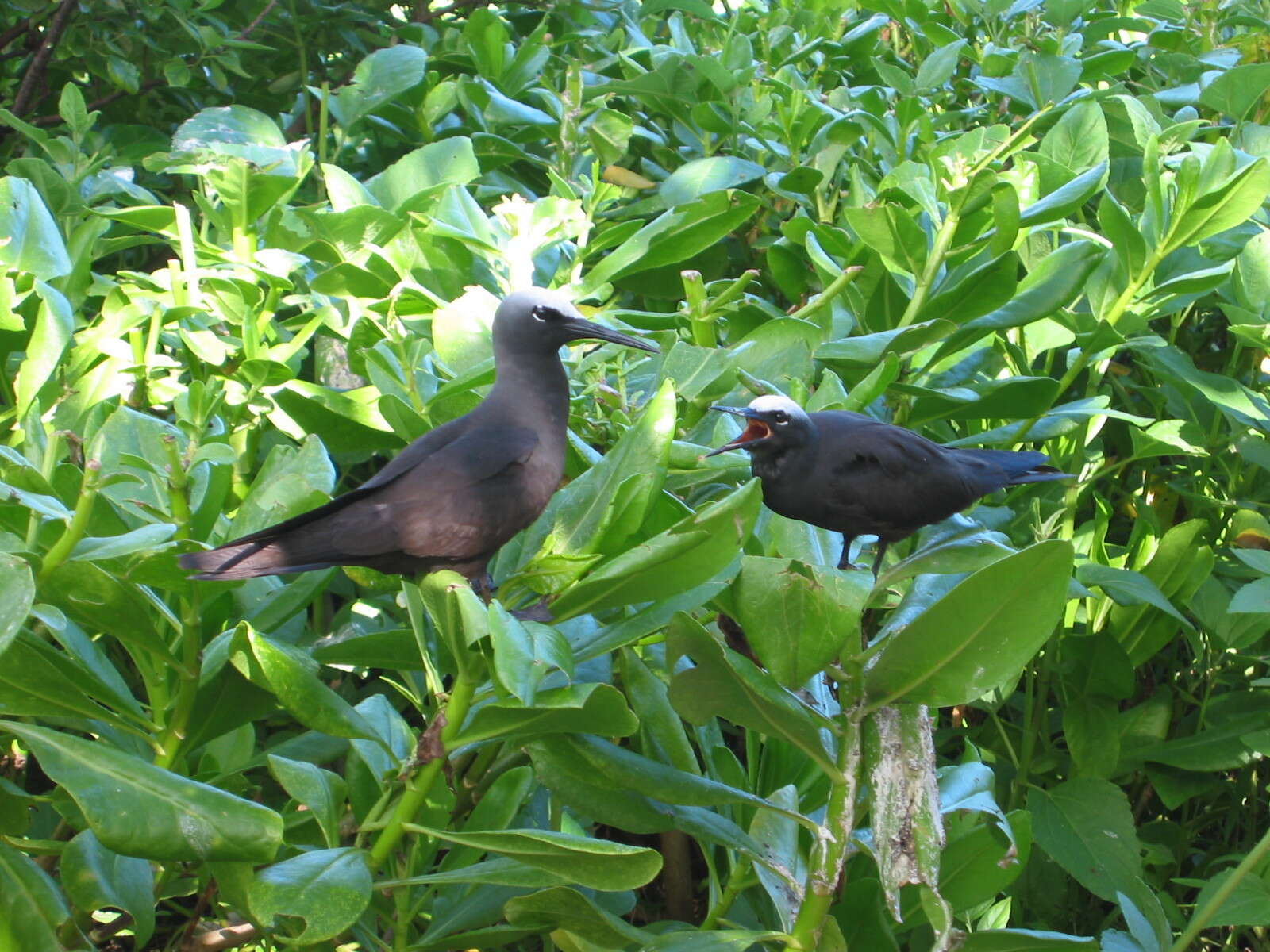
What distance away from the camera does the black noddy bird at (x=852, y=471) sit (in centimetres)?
170

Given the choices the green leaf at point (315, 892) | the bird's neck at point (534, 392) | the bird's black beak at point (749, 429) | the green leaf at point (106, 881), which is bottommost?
the green leaf at point (106, 881)

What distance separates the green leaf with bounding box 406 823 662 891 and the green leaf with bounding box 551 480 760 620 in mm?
224

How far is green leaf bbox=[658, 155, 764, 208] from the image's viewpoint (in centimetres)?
233

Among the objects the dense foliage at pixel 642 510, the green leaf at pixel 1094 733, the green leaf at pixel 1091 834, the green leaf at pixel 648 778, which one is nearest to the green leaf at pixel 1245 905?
the dense foliage at pixel 642 510

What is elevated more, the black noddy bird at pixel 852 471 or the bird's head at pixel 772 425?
the bird's head at pixel 772 425

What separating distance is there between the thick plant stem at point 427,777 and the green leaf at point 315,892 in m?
0.09

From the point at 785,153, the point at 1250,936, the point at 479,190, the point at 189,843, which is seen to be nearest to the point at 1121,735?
the point at 1250,936

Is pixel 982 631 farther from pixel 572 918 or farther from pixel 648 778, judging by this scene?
pixel 572 918

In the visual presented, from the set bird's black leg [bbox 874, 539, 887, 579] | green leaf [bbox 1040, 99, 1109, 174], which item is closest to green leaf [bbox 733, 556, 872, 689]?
bird's black leg [bbox 874, 539, 887, 579]

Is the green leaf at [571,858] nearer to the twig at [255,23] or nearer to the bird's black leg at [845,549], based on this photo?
the bird's black leg at [845,549]

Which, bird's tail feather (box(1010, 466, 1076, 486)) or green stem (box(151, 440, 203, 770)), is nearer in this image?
green stem (box(151, 440, 203, 770))

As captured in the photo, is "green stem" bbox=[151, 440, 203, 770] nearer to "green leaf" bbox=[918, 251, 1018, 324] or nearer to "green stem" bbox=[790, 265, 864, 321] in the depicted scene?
"green stem" bbox=[790, 265, 864, 321]

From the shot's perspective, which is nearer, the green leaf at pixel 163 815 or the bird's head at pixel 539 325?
the green leaf at pixel 163 815

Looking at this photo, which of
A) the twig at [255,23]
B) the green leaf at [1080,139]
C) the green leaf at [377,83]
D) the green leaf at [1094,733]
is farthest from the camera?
the twig at [255,23]
